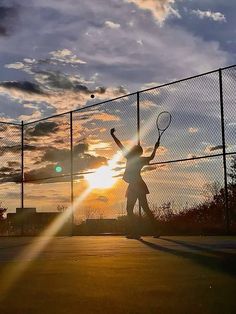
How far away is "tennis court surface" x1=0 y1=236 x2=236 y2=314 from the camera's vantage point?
369cm

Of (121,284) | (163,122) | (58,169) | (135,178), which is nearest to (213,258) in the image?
(121,284)

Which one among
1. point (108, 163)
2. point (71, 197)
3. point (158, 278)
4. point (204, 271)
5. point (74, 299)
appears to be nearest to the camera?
point (74, 299)

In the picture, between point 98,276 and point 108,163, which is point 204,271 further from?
point 108,163

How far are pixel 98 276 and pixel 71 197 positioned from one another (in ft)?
36.5

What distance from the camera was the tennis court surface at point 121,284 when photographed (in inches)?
145

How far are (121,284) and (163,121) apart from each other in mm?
9283

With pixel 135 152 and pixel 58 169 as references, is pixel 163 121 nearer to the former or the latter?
pixel 135 152

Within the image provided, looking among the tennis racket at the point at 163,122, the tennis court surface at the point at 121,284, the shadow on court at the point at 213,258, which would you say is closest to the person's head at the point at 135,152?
the tennis racket at the point at 163,122

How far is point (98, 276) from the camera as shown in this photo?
5.27 meters

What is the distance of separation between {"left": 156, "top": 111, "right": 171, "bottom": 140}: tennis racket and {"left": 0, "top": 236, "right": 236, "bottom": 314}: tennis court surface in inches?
255

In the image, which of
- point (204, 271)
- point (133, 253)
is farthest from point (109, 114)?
point (204, 271)

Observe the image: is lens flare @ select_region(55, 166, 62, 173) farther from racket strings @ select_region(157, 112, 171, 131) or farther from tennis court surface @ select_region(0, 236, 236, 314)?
tennis court surface @ select_region(0, 236, 236, 314)

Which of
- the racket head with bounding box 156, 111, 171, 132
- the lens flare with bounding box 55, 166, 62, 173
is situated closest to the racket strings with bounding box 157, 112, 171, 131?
the racket head with bounding box 156, 111, 171, 132

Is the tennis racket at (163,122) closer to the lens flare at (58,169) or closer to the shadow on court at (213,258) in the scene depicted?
the lens flare at (58,169)
